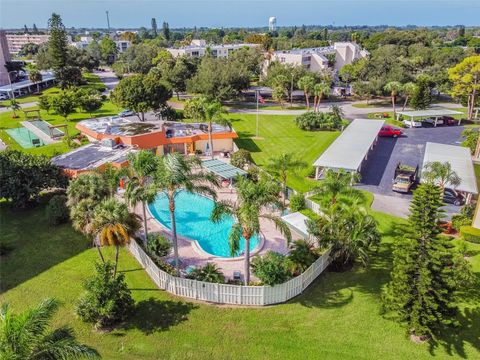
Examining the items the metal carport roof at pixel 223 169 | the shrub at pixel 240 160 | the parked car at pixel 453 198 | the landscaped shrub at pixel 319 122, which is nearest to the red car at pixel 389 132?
the landscaped shrub at pixel 319 122

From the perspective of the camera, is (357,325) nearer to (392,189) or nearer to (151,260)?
(151,260)

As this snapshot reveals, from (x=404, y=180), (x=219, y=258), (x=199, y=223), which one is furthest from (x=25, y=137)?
(x=404, y=180)

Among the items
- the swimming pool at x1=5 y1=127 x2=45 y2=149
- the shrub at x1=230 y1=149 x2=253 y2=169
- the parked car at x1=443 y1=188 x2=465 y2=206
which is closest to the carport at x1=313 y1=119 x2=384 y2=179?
the shrub at x1=230 y1=149 x2=253 y2=169

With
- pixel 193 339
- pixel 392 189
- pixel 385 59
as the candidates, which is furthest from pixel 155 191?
pixel 385 59

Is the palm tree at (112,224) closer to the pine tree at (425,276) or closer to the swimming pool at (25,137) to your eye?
the pine tree at (425,276)

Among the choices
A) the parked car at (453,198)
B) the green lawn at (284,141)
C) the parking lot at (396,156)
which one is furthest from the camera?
the green lawn at (284,141)

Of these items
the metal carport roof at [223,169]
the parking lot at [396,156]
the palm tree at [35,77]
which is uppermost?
the palm tree at [35,77]

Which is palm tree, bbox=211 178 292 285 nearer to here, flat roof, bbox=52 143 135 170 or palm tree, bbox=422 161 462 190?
palm tree, bbox=422 161 462 190
